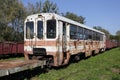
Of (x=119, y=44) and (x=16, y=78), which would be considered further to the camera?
(x=119, y=44)

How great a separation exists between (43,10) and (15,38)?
41.9ft

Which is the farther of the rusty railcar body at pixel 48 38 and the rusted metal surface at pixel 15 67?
the rusty railcar body at pixel 48 38

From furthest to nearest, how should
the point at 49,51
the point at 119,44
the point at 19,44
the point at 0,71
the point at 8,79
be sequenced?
the point at 119,44
the point at 19,44
the point at 49,51
the point at 8,79
the point at 0,71

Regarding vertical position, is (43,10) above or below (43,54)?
above

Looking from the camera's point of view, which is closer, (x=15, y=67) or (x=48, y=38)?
(x=15, y=67)

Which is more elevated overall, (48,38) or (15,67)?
(48,38)

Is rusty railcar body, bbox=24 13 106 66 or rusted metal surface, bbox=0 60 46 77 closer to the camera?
rusted metal surface, bbox=0 60 46 77

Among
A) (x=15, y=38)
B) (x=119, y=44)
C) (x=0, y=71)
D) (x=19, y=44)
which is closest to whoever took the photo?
(x=0, y=71)

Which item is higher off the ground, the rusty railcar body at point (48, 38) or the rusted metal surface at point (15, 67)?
the rusty railcar body at point (48, 38)

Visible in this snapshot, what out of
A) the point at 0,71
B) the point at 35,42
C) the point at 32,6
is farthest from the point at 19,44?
the point at 32,6

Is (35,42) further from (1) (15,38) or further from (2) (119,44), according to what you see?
(2) (119,44)

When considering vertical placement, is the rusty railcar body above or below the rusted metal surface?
above

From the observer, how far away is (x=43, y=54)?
45.5 feet

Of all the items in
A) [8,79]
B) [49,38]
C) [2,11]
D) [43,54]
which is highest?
[2,11]
